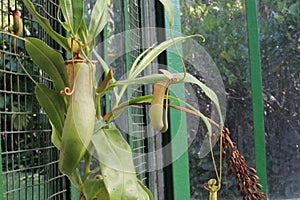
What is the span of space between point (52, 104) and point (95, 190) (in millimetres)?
192

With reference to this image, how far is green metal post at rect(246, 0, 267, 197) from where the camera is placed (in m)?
1.83

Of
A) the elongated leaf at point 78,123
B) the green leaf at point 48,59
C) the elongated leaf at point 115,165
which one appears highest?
the green leaf at point 48,59

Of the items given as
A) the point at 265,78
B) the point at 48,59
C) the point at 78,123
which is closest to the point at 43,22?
the point at 48,59

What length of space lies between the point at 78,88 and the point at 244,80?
1.17 m

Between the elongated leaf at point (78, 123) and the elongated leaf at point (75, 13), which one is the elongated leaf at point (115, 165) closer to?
the elongated leaf at point (78, 123)

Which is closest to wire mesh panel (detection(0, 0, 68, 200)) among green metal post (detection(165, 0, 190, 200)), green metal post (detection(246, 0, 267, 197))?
green metal post (detection(165, 0, 190, 200))

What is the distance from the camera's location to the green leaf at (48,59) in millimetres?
962

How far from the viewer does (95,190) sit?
0.98 m

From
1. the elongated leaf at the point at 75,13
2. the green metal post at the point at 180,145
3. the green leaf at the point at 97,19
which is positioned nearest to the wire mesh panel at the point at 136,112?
the green metal post at the point at 180,145

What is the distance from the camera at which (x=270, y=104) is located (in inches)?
77.1

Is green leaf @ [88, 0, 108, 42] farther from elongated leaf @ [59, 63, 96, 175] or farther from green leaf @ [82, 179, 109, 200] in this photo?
green leaf @ [82, 179, 109, 200]

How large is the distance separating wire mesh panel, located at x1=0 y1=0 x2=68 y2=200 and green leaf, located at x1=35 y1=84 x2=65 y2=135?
73 mm

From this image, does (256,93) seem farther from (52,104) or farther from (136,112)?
(52,104)

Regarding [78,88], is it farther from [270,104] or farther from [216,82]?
[270,104]
